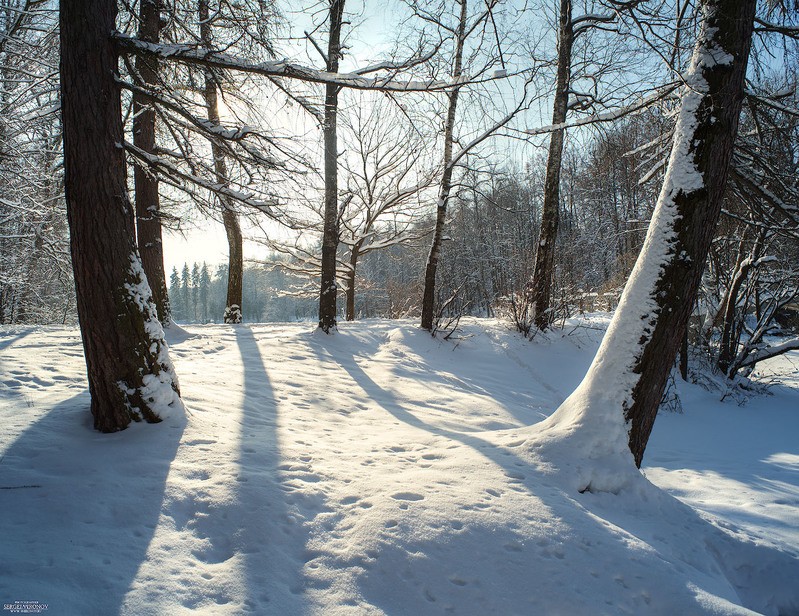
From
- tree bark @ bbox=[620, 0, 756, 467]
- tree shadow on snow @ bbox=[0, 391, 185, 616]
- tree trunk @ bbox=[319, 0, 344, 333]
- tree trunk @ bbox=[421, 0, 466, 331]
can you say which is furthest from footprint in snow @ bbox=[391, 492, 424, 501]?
tree trunk @ bbox=[421, 0, 466, 331]

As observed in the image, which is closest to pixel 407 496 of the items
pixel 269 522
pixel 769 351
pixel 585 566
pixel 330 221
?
pixel 269 522

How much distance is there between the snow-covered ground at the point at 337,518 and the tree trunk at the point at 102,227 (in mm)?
328

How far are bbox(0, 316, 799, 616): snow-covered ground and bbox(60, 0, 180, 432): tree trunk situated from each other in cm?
33

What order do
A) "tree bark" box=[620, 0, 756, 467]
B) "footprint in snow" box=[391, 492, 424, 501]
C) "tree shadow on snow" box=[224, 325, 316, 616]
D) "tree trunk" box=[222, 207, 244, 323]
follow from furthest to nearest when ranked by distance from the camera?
"tree trunk" box=[222, 207, 244, 323] < "tree bark" box=[620, 0, 756, 467] < "footprint in snow" box=[391, 492, 424, 501] < "tree shadow on snow" box=[224, 325, 316, 616]

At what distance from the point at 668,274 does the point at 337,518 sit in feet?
10.6

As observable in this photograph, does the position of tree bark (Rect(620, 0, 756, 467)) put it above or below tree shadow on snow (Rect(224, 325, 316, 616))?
above

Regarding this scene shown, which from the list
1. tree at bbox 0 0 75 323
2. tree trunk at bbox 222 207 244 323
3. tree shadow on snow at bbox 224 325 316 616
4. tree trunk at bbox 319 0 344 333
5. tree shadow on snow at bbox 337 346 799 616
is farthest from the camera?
tree trunk at bbox 222 207 244 323

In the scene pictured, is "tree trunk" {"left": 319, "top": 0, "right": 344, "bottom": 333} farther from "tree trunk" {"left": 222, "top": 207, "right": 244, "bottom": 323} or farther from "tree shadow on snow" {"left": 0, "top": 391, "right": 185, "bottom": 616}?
"tree shadow on snow" {"left": 0, "top": 391, "right": 185, "bottom": 616}

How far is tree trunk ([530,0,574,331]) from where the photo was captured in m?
8.48

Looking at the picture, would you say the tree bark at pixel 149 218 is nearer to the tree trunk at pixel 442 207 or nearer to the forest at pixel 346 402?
the forest at pixel 346 402

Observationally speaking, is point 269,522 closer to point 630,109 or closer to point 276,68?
point 276,68

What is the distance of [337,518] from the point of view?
96.0 inches

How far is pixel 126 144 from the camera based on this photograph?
3.18 m

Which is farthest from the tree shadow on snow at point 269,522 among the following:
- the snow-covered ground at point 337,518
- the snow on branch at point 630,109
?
the snow on branch at point 630,109
